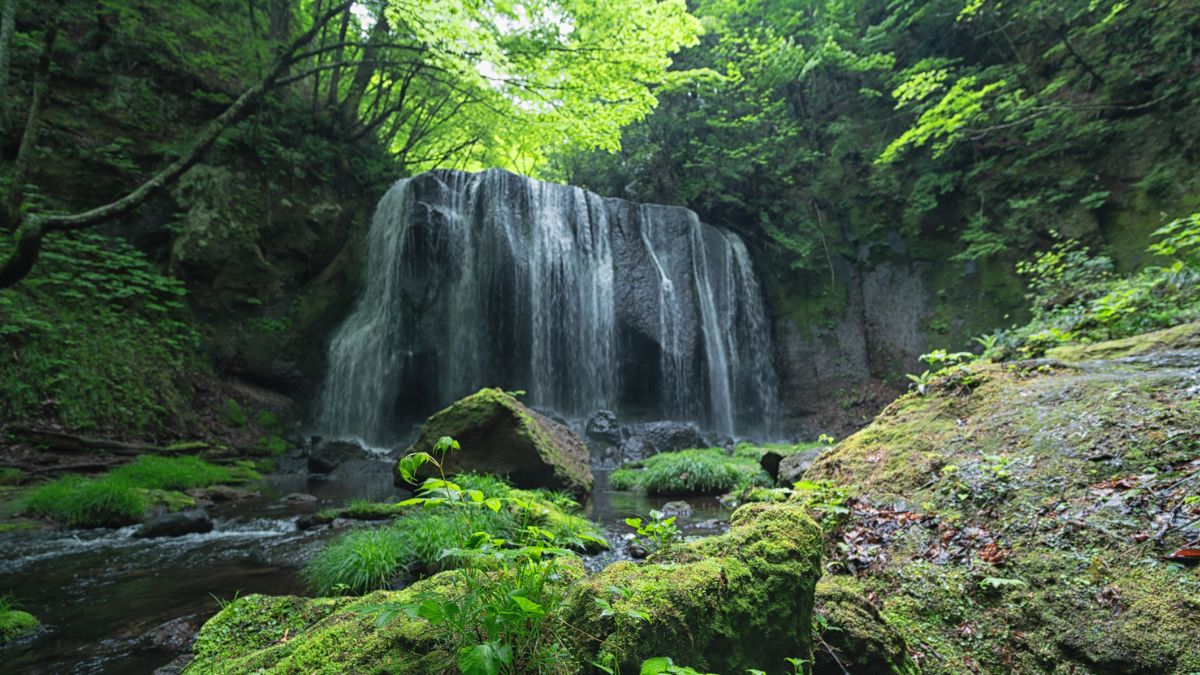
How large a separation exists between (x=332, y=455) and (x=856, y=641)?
11.4 meters

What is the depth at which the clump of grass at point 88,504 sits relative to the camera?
570 cm

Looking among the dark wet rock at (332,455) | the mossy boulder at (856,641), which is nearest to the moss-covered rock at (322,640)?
the mossy boulder at (856,641)

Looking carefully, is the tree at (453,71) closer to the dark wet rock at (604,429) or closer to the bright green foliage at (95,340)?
the bright green foliage at (95,340)

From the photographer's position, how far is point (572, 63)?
903cm

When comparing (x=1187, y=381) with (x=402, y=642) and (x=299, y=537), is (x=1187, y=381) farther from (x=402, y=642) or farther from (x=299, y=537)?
(x=299, y=537)

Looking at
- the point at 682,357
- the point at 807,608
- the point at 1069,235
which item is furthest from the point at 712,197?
the point at 807,608

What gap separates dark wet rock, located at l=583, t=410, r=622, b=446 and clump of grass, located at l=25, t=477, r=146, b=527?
859 cm

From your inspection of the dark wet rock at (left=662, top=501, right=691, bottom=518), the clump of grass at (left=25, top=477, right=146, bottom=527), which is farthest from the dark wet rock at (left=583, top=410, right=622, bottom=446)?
the clump of grass at (left=25, top=477, right=146, bottom=527)

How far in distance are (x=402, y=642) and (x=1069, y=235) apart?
15730mm

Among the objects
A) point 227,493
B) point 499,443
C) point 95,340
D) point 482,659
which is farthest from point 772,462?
point 95,340

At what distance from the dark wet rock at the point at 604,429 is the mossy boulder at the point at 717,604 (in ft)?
35.4

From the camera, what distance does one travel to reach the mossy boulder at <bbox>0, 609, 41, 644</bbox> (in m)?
2.93

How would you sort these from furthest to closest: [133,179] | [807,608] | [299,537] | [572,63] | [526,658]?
[133,179] < [572,63] < [299,537] < [807,608] < [526,658]

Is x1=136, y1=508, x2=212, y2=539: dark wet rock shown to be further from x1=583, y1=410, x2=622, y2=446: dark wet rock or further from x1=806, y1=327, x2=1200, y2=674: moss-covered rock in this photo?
x1=583, y1=410, x2=622, y2=446: dark wet rock
